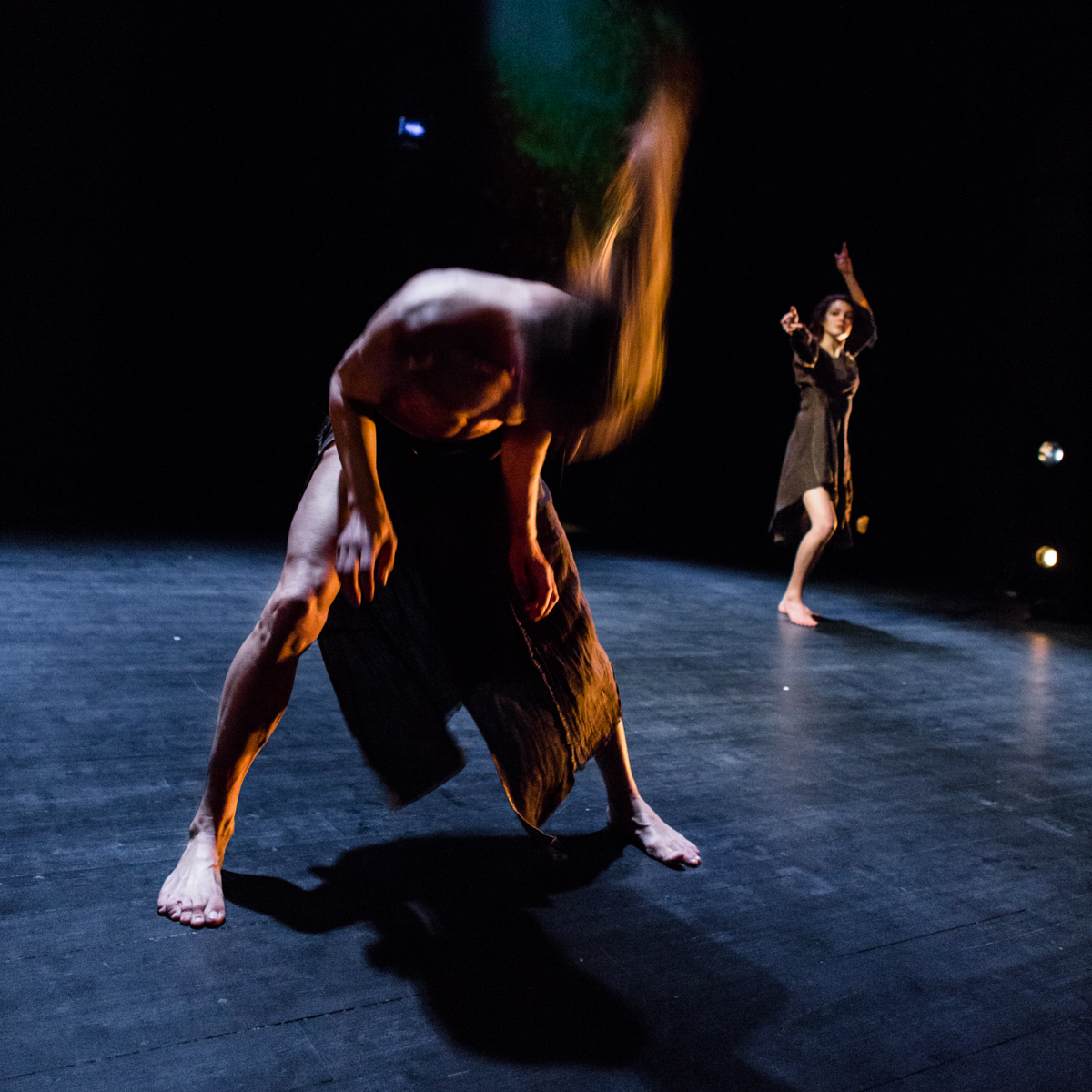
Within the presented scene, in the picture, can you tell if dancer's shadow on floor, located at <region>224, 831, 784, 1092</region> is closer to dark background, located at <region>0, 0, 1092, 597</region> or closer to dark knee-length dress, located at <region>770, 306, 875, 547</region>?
dark knee-length dress, located at <region>770, 306, 875, 547</region>

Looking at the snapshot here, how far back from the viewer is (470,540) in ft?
5.22

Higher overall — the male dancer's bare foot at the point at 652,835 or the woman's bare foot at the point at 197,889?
the male dancer's bare foot at the point at 652,835

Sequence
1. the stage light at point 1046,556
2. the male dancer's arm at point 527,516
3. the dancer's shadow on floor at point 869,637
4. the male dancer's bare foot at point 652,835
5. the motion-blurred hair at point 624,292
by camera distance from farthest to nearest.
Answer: the stage light at point 1046,556
the dancer's shadow on floor at point 869,637
the male dancer's bare foot at point 652,835
the male dancer's arm at point 527,516
the motion-blurred hair at point 624,292

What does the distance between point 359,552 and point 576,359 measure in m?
0.44

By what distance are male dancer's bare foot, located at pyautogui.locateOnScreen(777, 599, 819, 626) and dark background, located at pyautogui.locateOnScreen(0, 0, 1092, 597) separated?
6.04 ft

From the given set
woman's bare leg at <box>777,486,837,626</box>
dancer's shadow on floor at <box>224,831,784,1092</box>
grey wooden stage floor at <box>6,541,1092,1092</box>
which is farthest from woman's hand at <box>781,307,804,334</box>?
dancer's shadow on floor at <box>224,831,784,1092</box>

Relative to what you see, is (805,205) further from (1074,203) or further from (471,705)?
(471,705)

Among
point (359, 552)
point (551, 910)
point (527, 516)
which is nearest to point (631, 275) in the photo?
point (527, 516)

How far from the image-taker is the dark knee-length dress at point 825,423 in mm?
4410

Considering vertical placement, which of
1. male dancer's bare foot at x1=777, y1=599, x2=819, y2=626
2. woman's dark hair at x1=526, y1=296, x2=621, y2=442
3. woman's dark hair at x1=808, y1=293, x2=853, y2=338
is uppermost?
woman's dark hair at x1=808, y1=293, x2=853, y2=338

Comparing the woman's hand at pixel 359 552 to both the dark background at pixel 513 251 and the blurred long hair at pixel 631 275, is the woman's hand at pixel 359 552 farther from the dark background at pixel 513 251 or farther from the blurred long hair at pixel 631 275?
the dark background at pixel 513 251

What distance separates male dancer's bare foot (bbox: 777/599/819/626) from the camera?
4.25 m

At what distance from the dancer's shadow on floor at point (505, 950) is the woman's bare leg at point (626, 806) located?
2.7 inches

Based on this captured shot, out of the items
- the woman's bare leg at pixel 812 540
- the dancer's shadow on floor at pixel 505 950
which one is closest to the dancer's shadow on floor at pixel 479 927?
the dancer's shadow on floor at pixel 505 950
